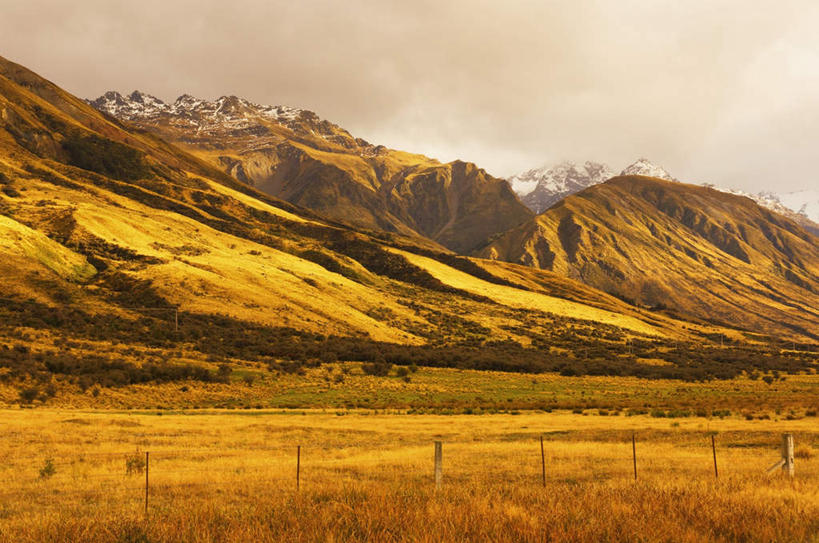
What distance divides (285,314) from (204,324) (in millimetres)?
19444

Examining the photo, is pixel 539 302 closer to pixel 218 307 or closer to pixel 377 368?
pixel 218 307

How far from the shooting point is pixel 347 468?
66.5 ft

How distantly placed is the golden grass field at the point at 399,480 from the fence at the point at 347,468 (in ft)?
0.39

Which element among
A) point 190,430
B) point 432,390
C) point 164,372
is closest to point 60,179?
point 164,372

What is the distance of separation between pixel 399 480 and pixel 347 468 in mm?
3521

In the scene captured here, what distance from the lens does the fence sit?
52.7 ft

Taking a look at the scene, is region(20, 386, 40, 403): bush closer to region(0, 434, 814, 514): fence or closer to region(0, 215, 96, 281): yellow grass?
region(0, 434, 814, 514): fence

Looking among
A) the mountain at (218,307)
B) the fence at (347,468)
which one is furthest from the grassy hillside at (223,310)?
the fence at (347,468)

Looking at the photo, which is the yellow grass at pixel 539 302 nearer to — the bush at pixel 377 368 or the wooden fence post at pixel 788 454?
the bush at pixel 377 368

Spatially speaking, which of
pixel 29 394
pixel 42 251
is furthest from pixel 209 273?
pixel 29 394

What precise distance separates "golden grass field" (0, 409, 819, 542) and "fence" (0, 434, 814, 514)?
12 cm

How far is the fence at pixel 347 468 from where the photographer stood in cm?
1608

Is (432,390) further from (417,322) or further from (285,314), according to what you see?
(417,322)

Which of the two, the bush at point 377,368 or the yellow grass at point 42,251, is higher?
the yellow grass at point 42,251
